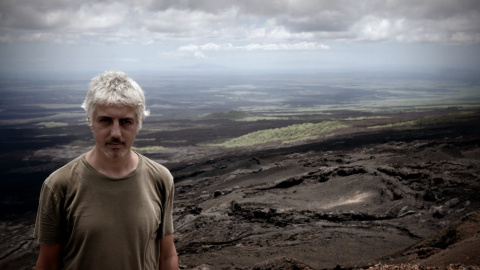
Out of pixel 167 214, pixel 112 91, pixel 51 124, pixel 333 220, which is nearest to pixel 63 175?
pixel 112 91

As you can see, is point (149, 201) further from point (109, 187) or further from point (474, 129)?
point (474, 129)

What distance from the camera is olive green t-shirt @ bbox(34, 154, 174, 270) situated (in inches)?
96.3

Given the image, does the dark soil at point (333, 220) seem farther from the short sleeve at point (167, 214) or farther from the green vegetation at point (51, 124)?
the green vegetation at point (51, 124)

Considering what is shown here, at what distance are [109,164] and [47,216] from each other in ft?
1.41

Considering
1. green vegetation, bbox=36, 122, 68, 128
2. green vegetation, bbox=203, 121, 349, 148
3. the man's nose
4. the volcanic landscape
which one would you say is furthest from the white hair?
green vegetation, bbox=36, 122, 68, 128

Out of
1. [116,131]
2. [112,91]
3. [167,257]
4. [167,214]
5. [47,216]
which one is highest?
[112,91]

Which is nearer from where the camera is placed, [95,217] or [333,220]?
[95,217]

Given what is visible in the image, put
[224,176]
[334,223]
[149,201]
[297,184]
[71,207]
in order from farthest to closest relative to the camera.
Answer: [224,176]
[297,184]
[334,223]
[149,201]
[71,207]

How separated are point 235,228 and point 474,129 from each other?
3193 centimetres

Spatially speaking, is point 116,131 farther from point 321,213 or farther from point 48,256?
point 321,213

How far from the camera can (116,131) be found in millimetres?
2562

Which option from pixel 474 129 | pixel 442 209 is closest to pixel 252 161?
pixel 442 209

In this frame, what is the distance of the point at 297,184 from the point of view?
18281mm

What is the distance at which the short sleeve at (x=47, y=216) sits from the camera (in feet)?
7.95
